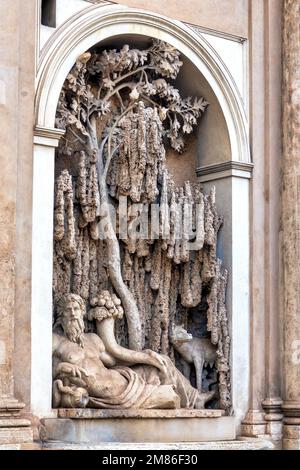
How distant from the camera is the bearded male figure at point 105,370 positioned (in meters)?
11.5

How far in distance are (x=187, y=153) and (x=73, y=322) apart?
2610mm

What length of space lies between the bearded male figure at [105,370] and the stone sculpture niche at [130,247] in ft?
0.04

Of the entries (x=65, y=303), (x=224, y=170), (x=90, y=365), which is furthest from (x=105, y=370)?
(x=224, y=170)

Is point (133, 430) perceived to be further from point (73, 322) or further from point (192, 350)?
point (192, 350)

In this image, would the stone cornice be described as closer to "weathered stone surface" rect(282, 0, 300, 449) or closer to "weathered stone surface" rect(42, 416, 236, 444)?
"weathered stone surface" rect(42, 416, 236, 444)

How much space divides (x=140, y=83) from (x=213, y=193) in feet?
4.35

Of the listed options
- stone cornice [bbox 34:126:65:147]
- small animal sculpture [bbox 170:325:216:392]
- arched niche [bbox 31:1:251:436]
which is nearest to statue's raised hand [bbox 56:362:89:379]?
arched niche [bbox 31:1:251:436]

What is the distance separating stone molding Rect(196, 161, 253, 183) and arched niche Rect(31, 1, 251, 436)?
10 millimetres

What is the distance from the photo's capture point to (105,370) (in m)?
11.7

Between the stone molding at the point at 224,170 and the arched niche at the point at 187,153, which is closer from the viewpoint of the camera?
the arched niche at the point at 187,153

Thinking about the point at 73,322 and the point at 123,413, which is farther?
the point at 73,322

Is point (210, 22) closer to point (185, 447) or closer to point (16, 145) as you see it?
point (16, 145)

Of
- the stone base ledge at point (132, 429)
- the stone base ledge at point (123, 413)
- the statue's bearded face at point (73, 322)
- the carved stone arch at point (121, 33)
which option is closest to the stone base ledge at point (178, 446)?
the stone base ledge at point (132, 429)

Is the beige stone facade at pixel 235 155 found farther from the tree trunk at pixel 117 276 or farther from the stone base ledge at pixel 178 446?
the tree trunk at pixel 117 276
